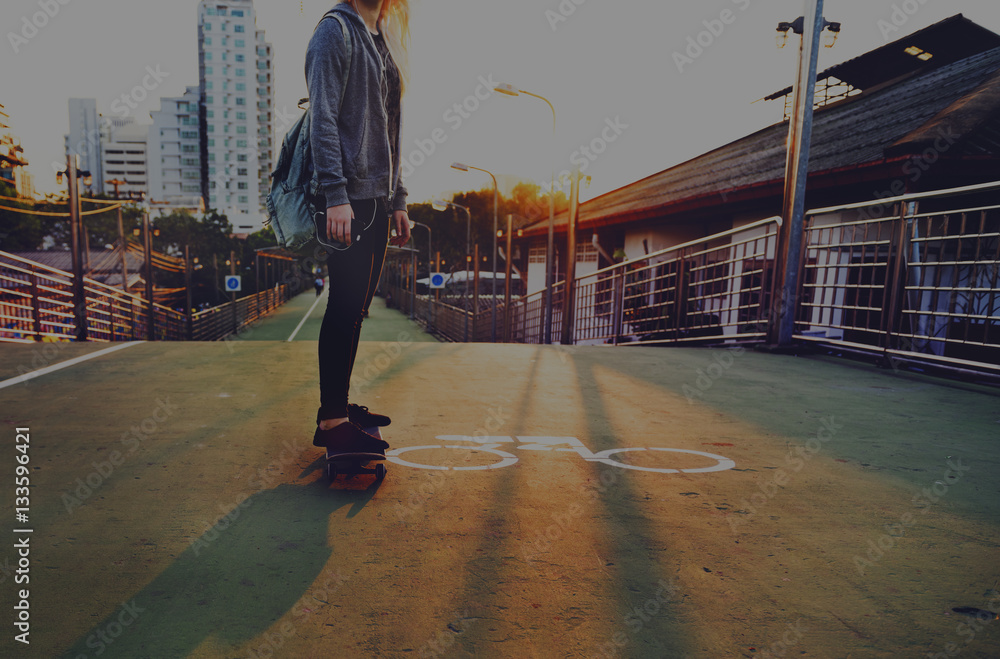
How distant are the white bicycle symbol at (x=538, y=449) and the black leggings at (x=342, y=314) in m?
0.38

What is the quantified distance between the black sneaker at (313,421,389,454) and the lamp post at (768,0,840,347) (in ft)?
17.4

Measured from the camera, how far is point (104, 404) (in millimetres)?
3299

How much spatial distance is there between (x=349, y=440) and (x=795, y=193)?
587 cm

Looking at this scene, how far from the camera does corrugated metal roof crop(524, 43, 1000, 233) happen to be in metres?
9.34

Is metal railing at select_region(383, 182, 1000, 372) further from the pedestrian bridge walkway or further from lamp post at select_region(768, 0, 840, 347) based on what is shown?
the pedestrian bridge walkway

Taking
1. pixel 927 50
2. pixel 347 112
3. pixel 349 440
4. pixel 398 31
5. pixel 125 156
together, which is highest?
pixel 125 156

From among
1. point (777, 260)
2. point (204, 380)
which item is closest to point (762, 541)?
point (204, 380)

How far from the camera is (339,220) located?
2.12 metres

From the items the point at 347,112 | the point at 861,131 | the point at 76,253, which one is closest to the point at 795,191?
the point at 347,112

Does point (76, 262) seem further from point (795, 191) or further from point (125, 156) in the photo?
point (125, 156)

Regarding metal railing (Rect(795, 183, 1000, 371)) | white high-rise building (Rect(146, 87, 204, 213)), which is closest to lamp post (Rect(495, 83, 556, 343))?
metal railing (Rect(795, 183, 1000, 371))

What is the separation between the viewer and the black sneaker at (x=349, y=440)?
2203 mm

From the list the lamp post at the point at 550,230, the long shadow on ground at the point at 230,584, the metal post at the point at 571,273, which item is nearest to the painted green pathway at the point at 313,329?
the lamp post at the point at 550,230

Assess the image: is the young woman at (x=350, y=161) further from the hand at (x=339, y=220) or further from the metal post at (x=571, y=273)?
the metal post at (x=571, y=273)
